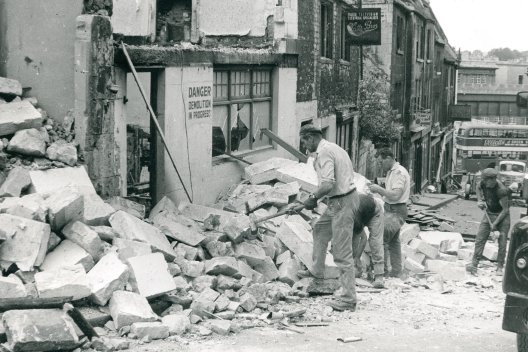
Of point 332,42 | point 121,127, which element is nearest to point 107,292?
point 121,127

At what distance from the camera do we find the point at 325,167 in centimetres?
820

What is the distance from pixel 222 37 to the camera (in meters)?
17.0

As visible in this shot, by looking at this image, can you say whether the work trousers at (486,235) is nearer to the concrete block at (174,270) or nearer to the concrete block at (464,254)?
the concrete block at (464,254)

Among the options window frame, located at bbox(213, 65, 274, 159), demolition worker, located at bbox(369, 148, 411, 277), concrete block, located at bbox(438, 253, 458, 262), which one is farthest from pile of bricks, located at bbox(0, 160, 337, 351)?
window frame, located at bbox(213, 65, 274, 159)

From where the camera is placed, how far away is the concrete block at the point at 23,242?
713 cm

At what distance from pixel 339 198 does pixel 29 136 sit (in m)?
3.69

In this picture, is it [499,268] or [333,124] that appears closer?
[499,268]

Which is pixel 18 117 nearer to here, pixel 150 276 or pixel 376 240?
pixel 150 276

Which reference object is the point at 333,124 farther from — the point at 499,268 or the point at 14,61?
the point at 14,61

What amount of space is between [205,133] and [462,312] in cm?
589

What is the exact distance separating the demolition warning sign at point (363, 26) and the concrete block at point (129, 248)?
1459 cm

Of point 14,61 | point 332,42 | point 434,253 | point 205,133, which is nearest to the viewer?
point 14,61

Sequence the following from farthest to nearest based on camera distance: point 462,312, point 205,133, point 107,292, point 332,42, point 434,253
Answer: point 332,42 → point 205,133 → point 434,253 → point 462,312 → point 107,292

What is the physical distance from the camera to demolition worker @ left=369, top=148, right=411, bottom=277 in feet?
33.2
